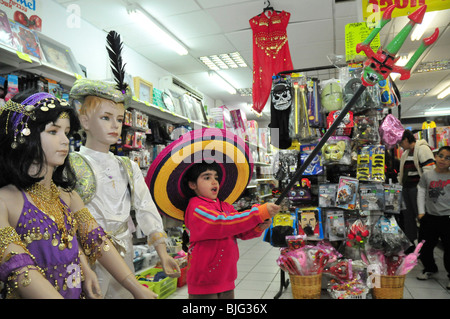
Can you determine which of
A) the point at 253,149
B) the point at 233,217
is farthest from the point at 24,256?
the point at 253,149

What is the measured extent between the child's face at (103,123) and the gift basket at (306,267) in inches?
81.2

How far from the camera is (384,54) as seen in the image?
Answer: 34.0 inches

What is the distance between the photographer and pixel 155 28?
4.71 metres

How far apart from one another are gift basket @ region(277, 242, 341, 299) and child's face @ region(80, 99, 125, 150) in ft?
6.76

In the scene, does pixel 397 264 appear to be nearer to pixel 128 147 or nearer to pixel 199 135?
pixel 199 135

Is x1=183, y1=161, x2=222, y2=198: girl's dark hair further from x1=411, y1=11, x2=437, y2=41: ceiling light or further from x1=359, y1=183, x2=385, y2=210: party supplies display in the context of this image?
x1=411, y1=11, x2=437, y2=41: ceiling light

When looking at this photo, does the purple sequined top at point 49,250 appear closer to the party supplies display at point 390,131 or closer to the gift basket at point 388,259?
the gift basket at point 388,259

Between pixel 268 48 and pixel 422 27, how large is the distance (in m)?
2.92

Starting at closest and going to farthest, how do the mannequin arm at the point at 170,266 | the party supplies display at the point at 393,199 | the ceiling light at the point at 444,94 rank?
the mannequin arm at the point at 170,266 → the party supplies display at the point at 393,199 → the ceiling light at the point at 444,94

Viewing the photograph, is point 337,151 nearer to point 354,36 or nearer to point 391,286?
point 354,36

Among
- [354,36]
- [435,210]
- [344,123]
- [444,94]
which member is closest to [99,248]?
[344,123]

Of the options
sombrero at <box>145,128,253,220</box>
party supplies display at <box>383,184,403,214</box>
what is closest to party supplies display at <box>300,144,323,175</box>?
party supplies display at <box>383,184,403,214</box>

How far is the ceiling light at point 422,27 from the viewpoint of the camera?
15.7ft

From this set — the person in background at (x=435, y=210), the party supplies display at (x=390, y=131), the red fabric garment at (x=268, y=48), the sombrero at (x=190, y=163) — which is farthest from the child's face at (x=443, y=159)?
the sombrero at (x=190, y=163)
